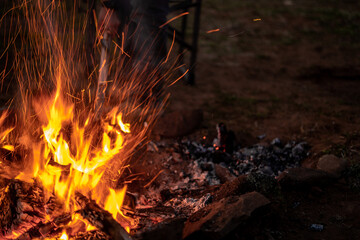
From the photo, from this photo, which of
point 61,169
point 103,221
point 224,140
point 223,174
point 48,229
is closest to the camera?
point 103,221

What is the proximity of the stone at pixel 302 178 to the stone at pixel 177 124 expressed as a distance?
183cm

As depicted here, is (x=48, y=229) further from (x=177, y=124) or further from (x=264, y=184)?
(x=177, y=124)

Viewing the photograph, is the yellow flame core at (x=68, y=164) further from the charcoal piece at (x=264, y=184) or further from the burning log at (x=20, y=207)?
the charcoal piece at (x=264, y=184)

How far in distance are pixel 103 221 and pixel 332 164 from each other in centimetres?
271

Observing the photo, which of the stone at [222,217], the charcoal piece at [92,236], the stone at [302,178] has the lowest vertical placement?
the stone at [302,178]

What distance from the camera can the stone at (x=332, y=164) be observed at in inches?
158

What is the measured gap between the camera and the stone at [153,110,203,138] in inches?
203

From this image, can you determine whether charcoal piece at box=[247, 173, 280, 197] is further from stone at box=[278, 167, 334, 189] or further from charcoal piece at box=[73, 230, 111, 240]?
charcoal piece at box=[73, 230, 111, 240]

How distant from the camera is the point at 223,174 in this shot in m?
4.26

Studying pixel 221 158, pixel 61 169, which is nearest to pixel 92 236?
pixel 61 169

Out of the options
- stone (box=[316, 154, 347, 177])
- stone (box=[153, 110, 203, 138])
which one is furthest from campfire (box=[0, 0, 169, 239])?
stone (box=[316, 154, 347, 177])

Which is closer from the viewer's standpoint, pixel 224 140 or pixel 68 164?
pixel 68 164

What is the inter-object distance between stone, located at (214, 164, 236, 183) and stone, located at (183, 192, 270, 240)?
1.20 metres

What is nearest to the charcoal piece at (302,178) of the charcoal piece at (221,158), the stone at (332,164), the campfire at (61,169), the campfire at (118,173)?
the stone at (332,164)
